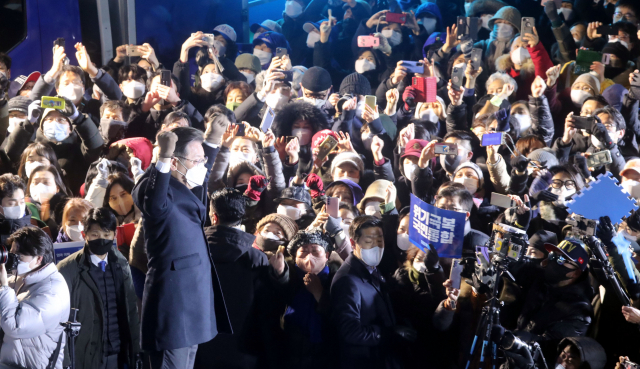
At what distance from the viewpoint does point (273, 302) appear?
4.14 metres

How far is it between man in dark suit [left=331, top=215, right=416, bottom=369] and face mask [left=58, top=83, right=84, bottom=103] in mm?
2927

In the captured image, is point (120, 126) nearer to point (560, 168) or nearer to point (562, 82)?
point (560, 168)

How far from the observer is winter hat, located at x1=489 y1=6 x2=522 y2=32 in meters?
6.16

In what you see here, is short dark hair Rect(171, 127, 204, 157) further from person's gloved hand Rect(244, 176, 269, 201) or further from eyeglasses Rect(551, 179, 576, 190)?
eyeglasses Rect(551, 179, 576, 190)

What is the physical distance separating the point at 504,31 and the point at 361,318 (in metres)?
3.43

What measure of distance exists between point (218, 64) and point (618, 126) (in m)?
3.44

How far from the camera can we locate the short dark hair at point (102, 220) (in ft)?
13.2

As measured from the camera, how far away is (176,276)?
3.44m

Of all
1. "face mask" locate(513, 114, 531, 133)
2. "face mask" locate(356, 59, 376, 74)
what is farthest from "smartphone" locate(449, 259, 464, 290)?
"face mask" locate(356, 59, 376, 74)

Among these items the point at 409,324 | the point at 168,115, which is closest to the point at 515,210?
the point at 409,324

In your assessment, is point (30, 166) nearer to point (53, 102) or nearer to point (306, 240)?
point (53, 102)

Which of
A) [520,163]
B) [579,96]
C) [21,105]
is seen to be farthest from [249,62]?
[579,96]

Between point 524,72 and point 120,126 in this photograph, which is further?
point 524,72

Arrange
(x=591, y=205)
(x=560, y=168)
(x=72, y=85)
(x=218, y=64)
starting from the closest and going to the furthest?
(x=591, y=205) → (x=560, y=168) → (x=72, y=85) → (x=218, y=64)
